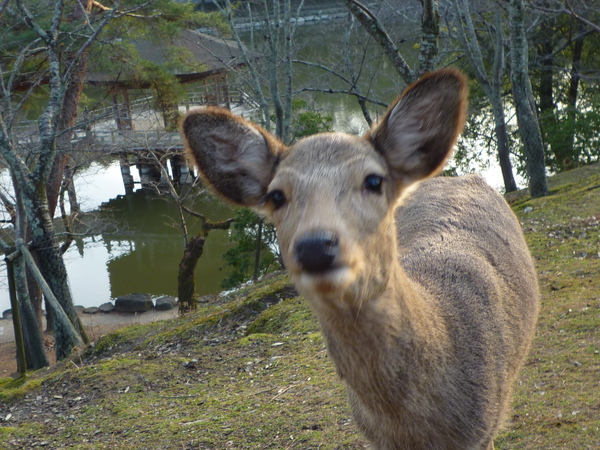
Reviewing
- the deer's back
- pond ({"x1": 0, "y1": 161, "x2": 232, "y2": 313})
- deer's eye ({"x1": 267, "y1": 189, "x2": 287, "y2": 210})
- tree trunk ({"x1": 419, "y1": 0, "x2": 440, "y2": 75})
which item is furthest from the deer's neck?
pond ({"x1": 0, "y1": 161, "x2": 232, "y2": 313})

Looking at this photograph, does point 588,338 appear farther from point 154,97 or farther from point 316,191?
point 154,97

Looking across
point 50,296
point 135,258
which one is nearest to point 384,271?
point 50,296

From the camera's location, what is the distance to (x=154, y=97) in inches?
912

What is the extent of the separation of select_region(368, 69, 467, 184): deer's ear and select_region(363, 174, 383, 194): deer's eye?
30 cm

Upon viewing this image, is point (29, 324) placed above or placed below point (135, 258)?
below

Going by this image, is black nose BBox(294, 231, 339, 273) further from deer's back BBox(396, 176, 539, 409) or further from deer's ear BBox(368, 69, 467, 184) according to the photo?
deer's back BBox(396, 176, 539, 409)

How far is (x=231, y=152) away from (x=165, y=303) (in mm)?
19930

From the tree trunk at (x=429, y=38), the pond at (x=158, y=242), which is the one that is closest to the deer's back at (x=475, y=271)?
the tree trunk at (x=429, y=38)

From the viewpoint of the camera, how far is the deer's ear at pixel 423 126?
3266mm

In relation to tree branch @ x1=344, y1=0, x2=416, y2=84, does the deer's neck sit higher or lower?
lower

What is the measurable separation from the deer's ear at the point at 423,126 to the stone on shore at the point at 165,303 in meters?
20.1

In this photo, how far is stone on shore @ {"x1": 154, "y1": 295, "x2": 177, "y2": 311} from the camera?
22656mm

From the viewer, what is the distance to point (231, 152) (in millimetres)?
3535

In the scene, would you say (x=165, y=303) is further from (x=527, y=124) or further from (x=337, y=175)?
(x=337, y=175)
